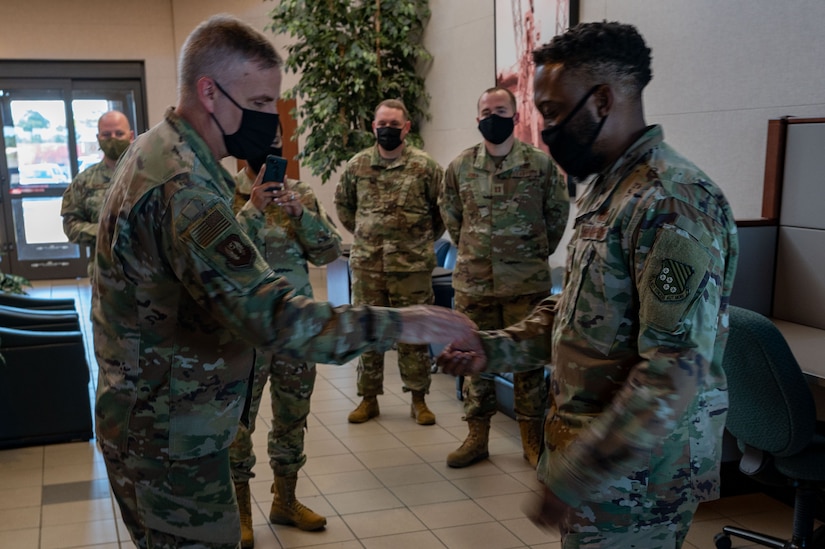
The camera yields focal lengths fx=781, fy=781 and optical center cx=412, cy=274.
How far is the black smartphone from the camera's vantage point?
2896mm

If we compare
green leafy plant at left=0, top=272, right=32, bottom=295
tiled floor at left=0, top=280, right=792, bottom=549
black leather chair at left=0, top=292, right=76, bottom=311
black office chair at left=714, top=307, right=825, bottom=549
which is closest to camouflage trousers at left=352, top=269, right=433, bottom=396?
tiled floor at left=0, top=280, right=792, bottom=549

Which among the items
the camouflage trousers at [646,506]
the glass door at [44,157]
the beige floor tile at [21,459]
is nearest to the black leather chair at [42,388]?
the beige floor tile at [21,459]

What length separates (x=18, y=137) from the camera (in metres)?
9.91

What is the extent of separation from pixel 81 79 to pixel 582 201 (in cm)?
973

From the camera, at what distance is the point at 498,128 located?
3.97 m

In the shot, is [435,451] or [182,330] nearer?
[182,330]

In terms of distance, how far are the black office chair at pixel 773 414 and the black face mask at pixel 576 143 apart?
3.84 feet

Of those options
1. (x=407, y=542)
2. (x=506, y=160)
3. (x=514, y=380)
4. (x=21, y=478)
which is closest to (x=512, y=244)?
(x=506, y=160)

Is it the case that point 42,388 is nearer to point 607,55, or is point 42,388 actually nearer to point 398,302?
point 398,302

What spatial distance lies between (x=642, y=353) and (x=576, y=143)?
1.67 ft

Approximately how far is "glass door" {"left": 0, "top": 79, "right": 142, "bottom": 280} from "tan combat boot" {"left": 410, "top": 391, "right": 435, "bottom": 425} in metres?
6.69

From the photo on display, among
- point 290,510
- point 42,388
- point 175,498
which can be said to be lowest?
point 290,510

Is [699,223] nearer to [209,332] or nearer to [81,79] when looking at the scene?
[209,332]

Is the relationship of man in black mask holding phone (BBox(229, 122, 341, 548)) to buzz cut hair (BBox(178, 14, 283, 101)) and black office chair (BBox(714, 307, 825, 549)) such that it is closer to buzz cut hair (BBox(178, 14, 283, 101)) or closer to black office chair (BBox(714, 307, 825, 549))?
buzz cut hair (BBox(178, 14, 283, 101))
